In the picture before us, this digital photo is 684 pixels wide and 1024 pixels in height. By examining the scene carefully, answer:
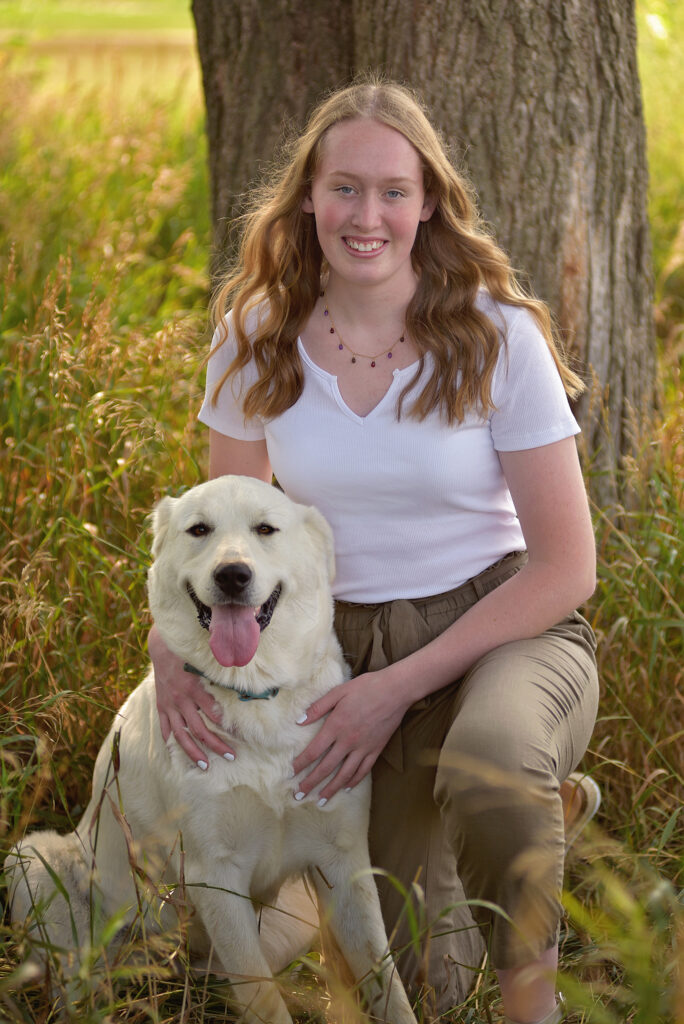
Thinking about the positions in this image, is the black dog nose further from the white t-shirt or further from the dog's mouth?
the white t-shirt

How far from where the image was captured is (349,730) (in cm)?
214

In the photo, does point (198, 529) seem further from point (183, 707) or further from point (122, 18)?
point (122, 18)

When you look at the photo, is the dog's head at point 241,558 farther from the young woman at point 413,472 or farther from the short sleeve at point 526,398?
the short sleeve at point 526,398

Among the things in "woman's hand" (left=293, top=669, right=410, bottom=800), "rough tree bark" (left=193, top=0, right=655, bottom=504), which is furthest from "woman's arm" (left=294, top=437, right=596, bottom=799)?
"rough tree bark" (left=193, top=0, right=655, bottom=504)

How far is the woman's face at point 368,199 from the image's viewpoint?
2252mm

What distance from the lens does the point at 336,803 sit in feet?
6.94

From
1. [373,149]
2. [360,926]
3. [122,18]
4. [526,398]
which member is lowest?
[360,926]

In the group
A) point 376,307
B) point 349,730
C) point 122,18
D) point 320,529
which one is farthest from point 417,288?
point 122,18

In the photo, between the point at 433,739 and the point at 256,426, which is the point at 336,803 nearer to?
the point at 433,739

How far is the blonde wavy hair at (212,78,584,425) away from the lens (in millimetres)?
2264

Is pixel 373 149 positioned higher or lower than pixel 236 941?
higher

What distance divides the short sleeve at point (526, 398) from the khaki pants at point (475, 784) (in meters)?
0.33

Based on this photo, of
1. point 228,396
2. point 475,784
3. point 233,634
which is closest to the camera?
point 475,784

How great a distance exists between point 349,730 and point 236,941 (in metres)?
0.49
